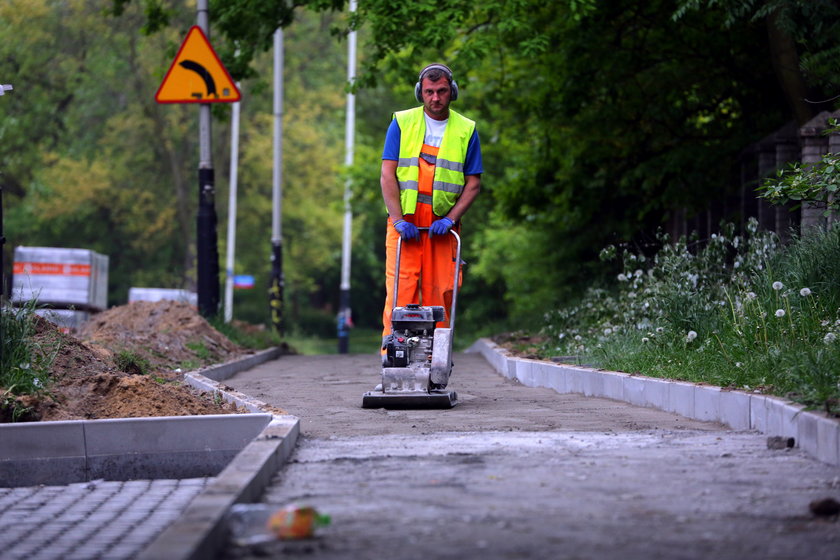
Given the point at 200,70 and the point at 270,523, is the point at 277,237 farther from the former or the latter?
the point at 270,523

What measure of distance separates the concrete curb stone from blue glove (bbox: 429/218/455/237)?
1.71m

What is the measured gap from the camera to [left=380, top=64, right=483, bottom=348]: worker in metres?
9.79

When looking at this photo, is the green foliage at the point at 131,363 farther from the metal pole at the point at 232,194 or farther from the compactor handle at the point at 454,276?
the metal pole at the point at 232,194

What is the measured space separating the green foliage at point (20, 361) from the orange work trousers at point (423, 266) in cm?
243

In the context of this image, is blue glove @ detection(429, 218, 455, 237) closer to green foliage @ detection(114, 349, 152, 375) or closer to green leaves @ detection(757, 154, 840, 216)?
green leaves @ detection(757, 154, 840, 216)

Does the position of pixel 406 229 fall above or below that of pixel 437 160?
below

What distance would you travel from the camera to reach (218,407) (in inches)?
344

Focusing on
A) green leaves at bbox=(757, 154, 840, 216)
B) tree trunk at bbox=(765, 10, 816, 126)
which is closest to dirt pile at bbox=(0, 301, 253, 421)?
green leaves at bbox=(757, 154, 840, 216)

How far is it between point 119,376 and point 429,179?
2.61 meters

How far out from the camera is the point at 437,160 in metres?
9.87

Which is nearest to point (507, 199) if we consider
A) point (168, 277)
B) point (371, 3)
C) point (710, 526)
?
point (371, 3)

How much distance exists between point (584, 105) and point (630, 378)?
1089 cm

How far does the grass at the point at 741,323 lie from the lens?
7832 mm

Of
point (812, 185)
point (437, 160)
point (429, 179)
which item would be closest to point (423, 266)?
point (429, 179)
